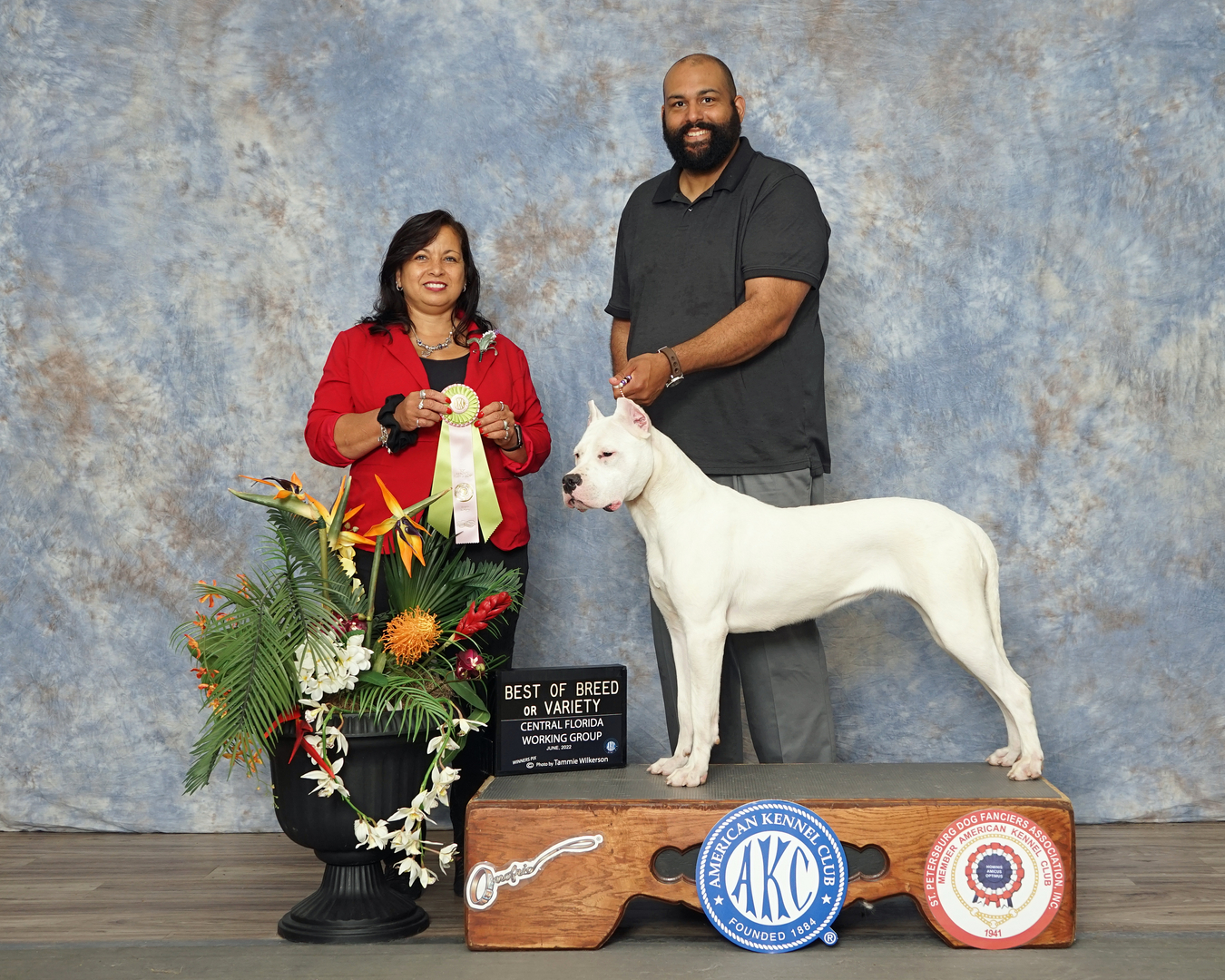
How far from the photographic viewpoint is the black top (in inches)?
113

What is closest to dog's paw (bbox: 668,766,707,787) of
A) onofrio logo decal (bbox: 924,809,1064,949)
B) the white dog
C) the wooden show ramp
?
the white dog

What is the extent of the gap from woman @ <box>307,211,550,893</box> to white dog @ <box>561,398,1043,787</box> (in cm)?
47

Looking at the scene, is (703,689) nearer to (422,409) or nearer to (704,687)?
(704,687)

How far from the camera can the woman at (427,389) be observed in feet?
9.12

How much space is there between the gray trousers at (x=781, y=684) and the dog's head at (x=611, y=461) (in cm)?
45

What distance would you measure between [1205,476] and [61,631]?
3.58m

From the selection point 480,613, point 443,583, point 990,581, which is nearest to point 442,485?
point 443,583

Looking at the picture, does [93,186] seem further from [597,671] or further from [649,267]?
[597,671]

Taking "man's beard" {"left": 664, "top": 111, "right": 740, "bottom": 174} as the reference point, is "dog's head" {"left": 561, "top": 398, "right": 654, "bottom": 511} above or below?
below

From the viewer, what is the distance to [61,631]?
11.4 feet

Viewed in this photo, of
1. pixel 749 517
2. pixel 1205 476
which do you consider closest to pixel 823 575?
pixel 749 517

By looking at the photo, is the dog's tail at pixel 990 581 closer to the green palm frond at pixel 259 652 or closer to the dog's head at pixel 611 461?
the dog's head at pixel 611 461

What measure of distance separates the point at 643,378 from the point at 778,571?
53 centimetres

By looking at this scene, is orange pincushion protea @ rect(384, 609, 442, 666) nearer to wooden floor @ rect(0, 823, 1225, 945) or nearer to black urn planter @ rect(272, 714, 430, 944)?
black urn planter @ rect(272, 714, 430, 944)
